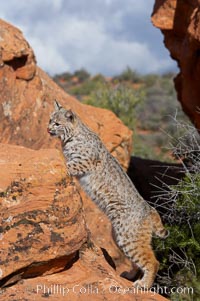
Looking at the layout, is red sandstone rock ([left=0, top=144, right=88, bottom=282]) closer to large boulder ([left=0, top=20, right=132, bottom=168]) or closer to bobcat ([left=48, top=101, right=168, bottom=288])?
bobcat ([left=48, top=101, right=168, bottom=288])

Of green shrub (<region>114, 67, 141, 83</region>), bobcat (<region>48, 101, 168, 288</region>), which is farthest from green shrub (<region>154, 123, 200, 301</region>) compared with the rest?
green shrub (<region>114, 67, 141, 83</region>)

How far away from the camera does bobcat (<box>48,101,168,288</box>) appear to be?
8016mm

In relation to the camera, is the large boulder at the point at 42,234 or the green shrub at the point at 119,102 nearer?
the large boulder at the point at 42,234

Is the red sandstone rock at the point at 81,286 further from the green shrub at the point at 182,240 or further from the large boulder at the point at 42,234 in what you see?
the green shrub at the point at 182,240

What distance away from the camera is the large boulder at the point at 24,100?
1059cm

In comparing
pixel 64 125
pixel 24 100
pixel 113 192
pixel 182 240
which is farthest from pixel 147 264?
pixel 24 100

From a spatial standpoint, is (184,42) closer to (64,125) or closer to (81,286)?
(64,125)

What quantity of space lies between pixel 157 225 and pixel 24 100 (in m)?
4.00

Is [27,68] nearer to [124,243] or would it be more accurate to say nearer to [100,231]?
[100,231]

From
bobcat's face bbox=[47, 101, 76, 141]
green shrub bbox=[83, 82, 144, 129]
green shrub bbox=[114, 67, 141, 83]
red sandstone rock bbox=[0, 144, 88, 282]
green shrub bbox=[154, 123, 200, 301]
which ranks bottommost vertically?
green shrub bbox=[114, 67, 141, 83]

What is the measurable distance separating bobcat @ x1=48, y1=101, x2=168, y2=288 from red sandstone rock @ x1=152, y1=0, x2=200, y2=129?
120 inches

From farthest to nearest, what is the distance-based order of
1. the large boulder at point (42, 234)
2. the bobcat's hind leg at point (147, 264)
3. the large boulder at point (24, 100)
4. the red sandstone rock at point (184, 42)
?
the red sandstone rock at point (184, 42), the large boulder at point (24, 100), the bobcat's hind leg at point (147, 264), the large boulder at point (42, 234)

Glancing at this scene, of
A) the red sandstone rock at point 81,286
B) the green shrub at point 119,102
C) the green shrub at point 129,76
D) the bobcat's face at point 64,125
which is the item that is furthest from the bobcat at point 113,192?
the green shrub at point 129,76

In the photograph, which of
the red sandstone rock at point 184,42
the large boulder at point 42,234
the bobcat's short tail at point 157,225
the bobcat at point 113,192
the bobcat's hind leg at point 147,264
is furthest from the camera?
the red sandstone rock at point 184,42
